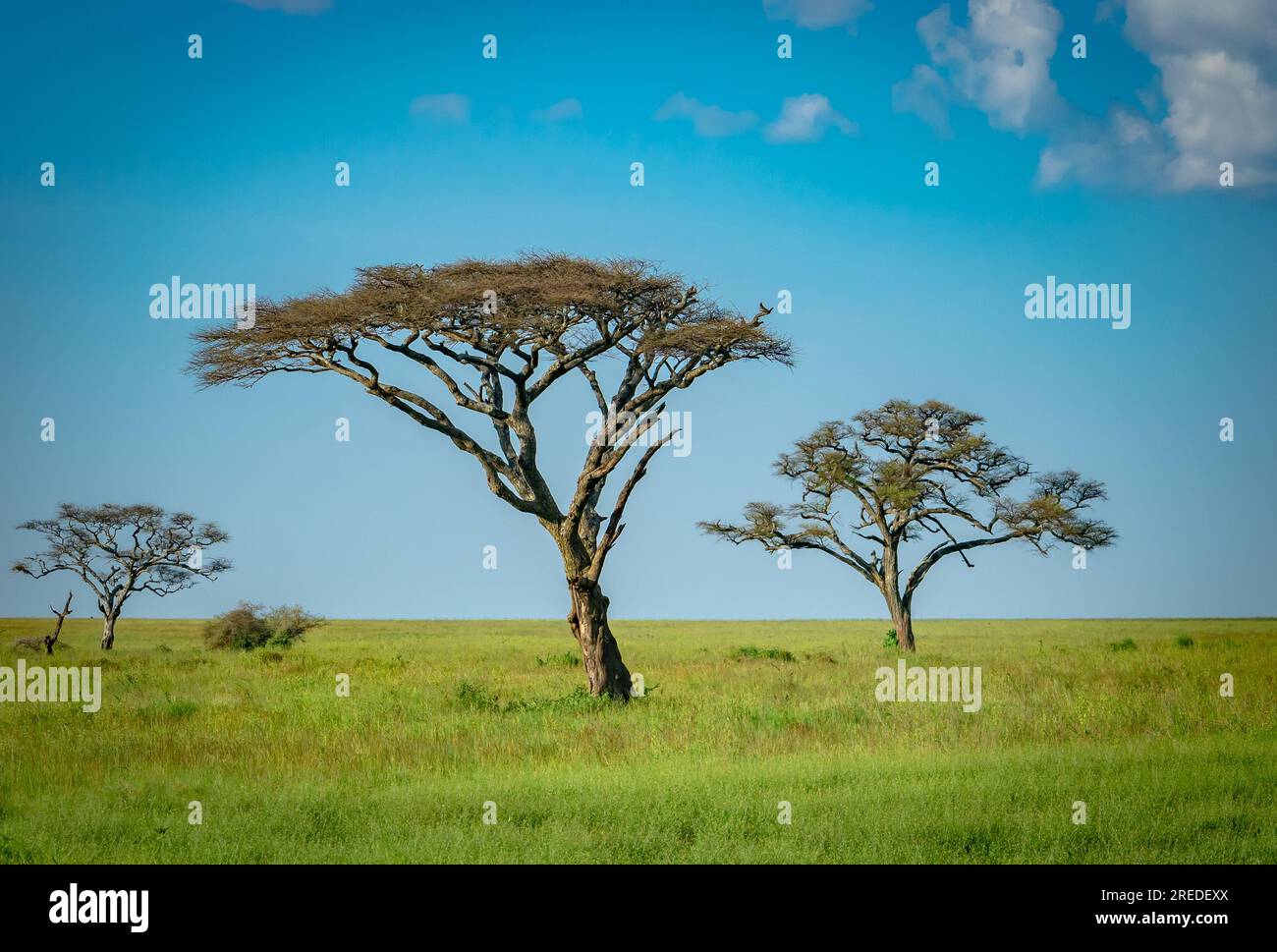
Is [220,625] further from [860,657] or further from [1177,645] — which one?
[1177,645]

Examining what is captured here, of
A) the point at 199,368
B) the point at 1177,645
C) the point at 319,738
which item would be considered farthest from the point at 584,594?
the point at 1177,645

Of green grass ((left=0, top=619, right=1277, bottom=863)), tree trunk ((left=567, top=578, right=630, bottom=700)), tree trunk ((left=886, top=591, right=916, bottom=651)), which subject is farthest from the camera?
tree trunk ((left=886, top=591, right=916, bottom=651))

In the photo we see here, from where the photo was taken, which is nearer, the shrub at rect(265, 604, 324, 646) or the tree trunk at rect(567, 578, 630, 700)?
the tree trunk at rect(567, 578, 630, 700)

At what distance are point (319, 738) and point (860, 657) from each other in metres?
22.2

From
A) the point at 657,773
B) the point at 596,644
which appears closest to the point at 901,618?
the point at 596,644

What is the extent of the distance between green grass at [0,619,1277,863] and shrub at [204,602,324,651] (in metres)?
19.1

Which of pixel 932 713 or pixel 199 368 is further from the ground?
pixel 199 368

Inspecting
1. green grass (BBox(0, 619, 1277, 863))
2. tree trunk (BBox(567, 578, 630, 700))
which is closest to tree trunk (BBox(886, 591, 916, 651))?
green grass (BBox(0, 619, 1277, 863))

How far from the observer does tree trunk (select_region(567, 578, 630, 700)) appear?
22125 millimetres

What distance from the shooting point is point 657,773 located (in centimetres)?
1313

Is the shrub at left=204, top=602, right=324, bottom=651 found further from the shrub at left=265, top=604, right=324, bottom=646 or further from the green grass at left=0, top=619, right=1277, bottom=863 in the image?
the green grass at left=0, top=619, right=1277, bottom=863

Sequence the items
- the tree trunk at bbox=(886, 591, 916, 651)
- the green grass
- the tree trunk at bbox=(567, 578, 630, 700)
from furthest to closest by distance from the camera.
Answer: the tree trunk at bbox=(886, 591, 916, 651) < the tree trunk at bbox=(567, 578, 630, 700) < the green grass

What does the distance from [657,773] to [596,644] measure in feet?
30.0
